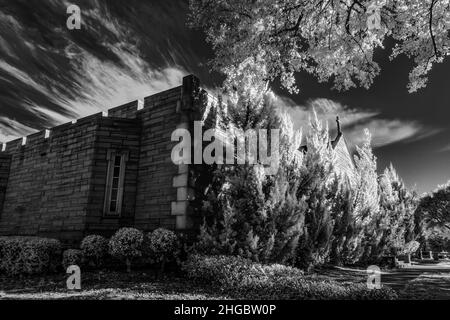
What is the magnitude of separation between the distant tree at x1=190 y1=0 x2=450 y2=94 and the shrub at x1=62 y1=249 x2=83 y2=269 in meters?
7.11

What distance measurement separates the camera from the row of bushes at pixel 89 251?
8.91m

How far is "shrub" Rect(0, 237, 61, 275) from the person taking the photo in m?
9.06

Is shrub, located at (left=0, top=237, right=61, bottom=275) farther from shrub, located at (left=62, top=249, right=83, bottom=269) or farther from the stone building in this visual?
the stone building

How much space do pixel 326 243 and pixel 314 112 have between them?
531 centimetres

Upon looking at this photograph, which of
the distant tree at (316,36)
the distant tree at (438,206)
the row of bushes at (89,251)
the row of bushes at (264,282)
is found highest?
the distant tree at (316,36)

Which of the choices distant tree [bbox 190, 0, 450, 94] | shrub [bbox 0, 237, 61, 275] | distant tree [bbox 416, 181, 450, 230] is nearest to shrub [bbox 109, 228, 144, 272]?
shrub [bbox 0, 237, 61, 275]

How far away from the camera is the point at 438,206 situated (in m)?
32.5

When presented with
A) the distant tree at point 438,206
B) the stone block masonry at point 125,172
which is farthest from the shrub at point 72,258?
the distant tree at point 438,206

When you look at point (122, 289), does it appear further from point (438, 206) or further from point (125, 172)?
point (438, 206)

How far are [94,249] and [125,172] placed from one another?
284 cm

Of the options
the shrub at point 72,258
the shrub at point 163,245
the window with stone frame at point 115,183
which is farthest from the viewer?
the window with stone frame at point 115,183

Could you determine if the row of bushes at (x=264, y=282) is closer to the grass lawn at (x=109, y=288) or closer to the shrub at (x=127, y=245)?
the grass lawn at (x=109, y=288)
